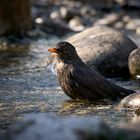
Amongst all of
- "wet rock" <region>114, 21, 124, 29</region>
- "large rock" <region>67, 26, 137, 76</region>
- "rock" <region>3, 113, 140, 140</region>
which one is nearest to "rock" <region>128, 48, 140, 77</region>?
"large rock" <region>67, 26, 137, 76</region>

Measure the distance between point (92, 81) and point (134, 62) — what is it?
7.60 feet

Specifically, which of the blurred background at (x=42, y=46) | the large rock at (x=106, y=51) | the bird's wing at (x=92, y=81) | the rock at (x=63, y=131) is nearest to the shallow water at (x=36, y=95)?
the blurred background at (x=42, y=46)

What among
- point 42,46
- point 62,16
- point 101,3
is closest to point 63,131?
point 42,46

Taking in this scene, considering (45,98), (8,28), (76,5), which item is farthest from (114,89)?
(76,5)

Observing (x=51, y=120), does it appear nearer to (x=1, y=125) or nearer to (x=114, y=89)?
(x=1, y=125)

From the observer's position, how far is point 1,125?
652 cm

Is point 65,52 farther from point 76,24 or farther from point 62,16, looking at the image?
point 62,16

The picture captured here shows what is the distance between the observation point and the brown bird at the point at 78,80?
7827 millimetres

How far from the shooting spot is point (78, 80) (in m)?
7.85

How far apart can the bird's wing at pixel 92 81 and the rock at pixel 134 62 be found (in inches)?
82.2

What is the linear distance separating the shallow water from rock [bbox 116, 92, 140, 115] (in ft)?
0.46

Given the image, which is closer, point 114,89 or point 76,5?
point 114,89

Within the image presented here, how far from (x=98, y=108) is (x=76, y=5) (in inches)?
670

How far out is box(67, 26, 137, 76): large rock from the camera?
406 inches
